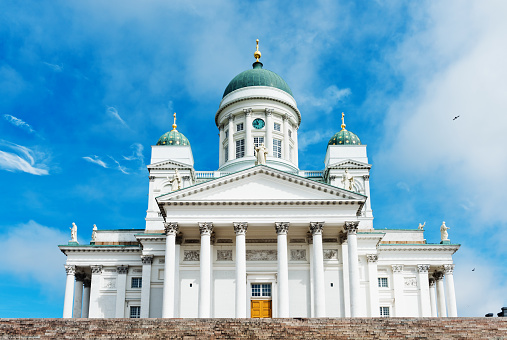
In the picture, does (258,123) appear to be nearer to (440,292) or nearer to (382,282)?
(382,282)

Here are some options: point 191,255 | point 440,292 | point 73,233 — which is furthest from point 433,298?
point 73,233

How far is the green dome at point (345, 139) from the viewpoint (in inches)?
2071

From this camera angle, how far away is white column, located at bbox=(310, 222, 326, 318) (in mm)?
35775

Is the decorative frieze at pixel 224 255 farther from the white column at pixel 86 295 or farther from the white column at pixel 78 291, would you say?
the white column at pixel 86 295

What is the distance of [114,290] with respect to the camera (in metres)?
46.2

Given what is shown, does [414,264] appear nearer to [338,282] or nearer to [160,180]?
[338,282]

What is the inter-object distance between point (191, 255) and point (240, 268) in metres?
5.17

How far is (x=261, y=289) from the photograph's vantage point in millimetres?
39656

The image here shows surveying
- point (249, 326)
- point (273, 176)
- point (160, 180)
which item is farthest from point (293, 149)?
point (249, 326)

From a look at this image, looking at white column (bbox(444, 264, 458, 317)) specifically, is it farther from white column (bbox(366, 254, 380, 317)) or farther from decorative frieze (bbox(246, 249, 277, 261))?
decorative frieze (bbox(246, 249, 277, 261))

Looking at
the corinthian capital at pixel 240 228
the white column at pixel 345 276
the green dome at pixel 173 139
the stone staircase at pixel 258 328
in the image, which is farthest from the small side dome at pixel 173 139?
the stone staircase at pixel 258 328

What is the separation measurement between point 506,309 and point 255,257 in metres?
15.8

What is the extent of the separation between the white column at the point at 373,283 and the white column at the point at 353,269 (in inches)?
296

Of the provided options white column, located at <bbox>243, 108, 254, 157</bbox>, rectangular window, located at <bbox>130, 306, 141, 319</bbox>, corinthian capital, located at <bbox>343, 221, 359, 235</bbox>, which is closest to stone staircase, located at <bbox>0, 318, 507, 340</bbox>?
corinthian capital, located at <bbox>343, 221, 359, 235</bbox>
